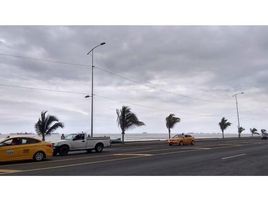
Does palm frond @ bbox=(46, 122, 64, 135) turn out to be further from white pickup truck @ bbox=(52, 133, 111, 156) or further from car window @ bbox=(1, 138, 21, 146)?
car window @ bbox=(1, 138, 21, 146)

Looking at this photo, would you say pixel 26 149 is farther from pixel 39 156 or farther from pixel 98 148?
pixel 98 148

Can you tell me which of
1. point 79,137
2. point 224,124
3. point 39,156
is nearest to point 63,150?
point 79,137

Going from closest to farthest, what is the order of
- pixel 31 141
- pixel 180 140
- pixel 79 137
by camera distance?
pixel 31 141
pixel 79 137
pixel 180 140

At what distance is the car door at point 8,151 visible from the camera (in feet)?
66.7

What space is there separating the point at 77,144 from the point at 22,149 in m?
7.71

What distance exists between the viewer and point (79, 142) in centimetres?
2841

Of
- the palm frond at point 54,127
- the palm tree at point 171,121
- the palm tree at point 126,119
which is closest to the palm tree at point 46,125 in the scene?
the palm frond at point 54,127

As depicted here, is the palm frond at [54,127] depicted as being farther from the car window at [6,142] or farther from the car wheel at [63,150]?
the car window at [6,142]

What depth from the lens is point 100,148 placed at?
29.7m

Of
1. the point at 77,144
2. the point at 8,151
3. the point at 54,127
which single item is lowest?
the point at 8,151

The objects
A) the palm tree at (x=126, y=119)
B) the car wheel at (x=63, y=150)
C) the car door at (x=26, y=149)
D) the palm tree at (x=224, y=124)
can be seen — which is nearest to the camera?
the car door at (x=26, y=149)

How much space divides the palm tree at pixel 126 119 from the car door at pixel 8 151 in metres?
37.2

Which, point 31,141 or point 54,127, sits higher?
point 54,127

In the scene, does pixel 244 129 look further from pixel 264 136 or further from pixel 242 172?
pixel 242 172
